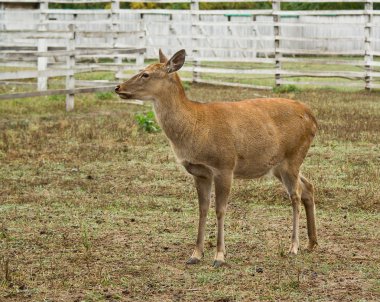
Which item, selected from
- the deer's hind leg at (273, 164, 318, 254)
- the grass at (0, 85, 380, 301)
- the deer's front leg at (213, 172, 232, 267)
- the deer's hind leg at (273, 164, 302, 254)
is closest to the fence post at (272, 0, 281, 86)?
the grass at (0, 85, 380, 301)

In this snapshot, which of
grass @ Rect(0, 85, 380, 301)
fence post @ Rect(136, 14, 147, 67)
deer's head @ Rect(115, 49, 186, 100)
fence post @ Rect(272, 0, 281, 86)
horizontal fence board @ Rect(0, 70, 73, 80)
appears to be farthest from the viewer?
fence post @ Rect(272, 0, 281, 86)

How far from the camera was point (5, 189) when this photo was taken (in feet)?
34.9

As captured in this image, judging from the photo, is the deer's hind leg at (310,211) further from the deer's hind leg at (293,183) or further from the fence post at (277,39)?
the fence post at (277,39)

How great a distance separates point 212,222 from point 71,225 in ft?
4.53

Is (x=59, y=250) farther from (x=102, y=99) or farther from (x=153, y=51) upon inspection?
(x=153, y=51)

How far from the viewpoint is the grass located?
270 inches

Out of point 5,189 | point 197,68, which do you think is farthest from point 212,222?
point 197,68

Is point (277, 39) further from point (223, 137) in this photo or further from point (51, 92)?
point (223, 137)

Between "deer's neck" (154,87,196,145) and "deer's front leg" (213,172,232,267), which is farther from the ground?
"deer's neck" (154,87,196,145)

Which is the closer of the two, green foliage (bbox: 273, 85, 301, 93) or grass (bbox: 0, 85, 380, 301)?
grass (bbox: 0, 85, 380, 301)

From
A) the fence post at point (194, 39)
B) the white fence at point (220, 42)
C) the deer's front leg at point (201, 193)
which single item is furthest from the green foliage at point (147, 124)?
the fence post at point (194, 39)

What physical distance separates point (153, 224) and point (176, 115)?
166 cm

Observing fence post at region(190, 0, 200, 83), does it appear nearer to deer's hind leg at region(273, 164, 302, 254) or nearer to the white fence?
the white fence

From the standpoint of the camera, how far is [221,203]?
7590 millimetres
